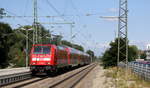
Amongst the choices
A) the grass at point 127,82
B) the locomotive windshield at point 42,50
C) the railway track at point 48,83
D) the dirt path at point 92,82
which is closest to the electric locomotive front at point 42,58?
the locomotive windshield at point 42,50

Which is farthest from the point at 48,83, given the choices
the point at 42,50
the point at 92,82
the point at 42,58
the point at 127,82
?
the point at 42,50

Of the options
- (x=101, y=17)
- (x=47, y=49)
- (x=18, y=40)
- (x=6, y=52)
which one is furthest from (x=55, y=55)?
(x=18, y=40)

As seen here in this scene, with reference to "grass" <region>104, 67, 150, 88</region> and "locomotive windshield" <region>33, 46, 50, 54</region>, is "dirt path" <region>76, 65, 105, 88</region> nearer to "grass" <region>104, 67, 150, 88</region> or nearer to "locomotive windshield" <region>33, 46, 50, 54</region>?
"grass" <region>104, 67, 150, 88</region>

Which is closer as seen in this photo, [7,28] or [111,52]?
[111,52]

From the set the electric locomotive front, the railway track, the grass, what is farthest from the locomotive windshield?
the grass

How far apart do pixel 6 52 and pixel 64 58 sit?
1487 inches

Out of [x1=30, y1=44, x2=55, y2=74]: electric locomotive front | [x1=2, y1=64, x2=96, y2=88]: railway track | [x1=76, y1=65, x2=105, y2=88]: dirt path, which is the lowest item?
[x1=76, y1=65, x2=105, y2=88]: dirt path

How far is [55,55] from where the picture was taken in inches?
1288

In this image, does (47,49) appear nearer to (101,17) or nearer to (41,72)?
(41,72)

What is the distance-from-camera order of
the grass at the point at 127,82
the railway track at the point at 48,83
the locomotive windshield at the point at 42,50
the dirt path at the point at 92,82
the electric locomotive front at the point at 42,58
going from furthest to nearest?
the locomotive windshield at the point at 42,50, the electric locomotive front at the point at 42,58, the dirt path at the point at 92,82, the railway track at the point at 48,83, the grass at the point at 127,82

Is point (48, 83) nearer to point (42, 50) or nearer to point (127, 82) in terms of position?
point (127, 82)

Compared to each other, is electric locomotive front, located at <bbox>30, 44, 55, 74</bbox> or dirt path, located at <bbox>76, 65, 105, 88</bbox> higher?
electric locomotive front, located at <bbox>30, 44, 55, 74</bbox>

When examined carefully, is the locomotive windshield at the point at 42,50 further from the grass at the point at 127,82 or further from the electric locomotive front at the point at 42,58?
the grass at the point at 127,82

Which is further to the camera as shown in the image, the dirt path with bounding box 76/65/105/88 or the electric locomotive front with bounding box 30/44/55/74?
the electric locomotive front with bounding box 30/44/55/74
